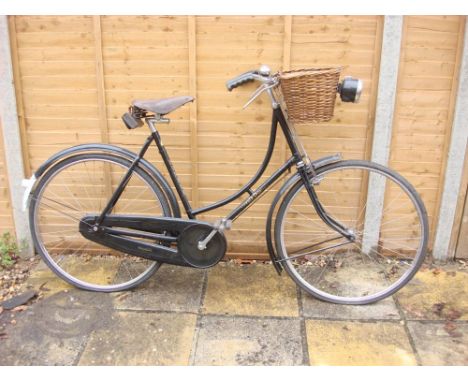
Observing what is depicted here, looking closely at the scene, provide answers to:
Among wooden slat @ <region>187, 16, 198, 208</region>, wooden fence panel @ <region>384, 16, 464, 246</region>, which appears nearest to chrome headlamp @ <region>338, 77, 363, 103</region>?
wooden fence panel @ <region>384, 16, 464, 246</region>

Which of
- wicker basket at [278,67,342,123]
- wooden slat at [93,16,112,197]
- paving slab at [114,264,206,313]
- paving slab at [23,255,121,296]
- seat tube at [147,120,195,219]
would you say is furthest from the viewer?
paving slab at [23,255,121,296]

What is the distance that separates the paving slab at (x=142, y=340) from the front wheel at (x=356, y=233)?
1.10 m

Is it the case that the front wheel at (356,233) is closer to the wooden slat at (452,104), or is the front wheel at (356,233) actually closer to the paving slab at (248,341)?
the wooden slat at (452,104)

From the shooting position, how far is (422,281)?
13.5 feet

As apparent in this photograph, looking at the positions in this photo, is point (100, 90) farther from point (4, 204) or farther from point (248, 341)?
point (248, 341)

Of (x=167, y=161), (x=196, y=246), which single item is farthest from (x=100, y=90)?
(x=196, y=246)

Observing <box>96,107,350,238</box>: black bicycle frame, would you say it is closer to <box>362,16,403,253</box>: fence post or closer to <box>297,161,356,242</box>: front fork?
<box>297,161,356,242</box>: front fork

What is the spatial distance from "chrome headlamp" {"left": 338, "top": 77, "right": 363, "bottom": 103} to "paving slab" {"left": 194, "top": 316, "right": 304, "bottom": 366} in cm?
162

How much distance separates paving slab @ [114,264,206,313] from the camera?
3.79 meters

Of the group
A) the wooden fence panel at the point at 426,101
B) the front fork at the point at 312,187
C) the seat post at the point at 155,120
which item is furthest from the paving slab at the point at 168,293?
the wooden fence panel at the point at 426,101

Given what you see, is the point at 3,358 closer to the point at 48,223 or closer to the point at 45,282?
the point at 45,282

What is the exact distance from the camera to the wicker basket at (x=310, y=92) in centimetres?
322

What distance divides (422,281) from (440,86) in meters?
1.57
